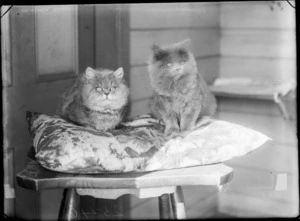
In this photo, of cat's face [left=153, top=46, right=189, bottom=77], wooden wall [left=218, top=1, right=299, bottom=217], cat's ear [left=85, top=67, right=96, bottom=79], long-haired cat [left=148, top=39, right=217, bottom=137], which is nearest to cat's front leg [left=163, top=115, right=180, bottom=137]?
long-haired cat [left=148, top=39, right=217, bottom=137]

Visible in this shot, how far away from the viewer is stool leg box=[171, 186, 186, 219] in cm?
117

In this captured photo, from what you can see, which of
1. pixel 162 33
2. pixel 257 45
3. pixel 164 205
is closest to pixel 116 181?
pixel 164 205

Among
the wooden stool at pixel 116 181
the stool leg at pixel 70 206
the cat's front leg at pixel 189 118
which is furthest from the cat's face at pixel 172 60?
the stool leg at pixel 70 206

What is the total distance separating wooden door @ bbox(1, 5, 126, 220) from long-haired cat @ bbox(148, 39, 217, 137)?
332mm

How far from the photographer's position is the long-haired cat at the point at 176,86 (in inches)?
54.1

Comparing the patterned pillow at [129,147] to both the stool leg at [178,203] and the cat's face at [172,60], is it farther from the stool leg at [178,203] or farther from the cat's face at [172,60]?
the cat's face at [172,60]

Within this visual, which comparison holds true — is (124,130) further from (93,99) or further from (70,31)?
(70,31)

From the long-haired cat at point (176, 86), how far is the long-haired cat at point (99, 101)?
108 millimetres

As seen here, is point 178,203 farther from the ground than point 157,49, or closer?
closer

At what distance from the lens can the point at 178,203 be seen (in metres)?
1.18

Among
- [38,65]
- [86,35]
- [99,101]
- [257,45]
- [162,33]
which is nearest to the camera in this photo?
[99,101]

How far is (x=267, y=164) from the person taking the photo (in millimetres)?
2412

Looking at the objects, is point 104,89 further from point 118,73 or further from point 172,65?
point 172,65

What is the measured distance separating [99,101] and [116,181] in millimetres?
307
